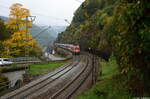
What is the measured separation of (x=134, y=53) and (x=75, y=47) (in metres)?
40.7

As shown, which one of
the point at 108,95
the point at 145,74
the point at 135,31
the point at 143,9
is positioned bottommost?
the point at 108,95

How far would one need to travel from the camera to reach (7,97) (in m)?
16.8

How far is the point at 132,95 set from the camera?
34.8 feet

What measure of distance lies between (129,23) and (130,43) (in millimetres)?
996

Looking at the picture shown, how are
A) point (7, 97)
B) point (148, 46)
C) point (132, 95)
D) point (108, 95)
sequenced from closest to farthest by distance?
point (148, 46), point (132, 95), point (108, 95), point (7, 97)

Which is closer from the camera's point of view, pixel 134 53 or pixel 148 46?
pixel 148 46

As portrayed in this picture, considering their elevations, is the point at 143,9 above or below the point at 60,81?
above

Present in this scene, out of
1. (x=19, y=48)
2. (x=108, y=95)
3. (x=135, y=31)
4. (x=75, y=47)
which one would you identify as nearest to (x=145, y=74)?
(x=135, y=31)

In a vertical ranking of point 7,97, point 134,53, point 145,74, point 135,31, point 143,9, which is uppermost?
point 143,9

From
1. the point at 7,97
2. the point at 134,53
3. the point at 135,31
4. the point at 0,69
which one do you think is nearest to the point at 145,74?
the point at 134,53

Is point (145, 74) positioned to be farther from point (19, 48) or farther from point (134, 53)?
point (19, 48)

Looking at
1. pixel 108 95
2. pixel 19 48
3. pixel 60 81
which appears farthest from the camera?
pixel 19 48

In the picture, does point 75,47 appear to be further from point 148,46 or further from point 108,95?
point 148,46

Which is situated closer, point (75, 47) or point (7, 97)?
point (7, 97)
